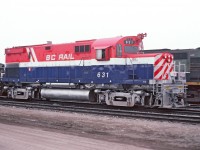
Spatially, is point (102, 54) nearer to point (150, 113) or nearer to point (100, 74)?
point (100, 74)

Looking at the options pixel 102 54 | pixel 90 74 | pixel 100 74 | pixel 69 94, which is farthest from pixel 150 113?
pixel 69 94

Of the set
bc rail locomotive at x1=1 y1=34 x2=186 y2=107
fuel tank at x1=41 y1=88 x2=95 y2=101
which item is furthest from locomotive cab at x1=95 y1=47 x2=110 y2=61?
fuel tank at x1=41 y1=88 x2=95 y2=101

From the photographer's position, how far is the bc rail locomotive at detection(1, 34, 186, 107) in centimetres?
1664

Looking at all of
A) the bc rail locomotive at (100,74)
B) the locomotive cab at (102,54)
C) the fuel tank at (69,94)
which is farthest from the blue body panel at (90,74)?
the fuel tank at (69,94)

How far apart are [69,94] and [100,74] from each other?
104 inches

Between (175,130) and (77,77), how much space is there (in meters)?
9.65

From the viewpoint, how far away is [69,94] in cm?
1973

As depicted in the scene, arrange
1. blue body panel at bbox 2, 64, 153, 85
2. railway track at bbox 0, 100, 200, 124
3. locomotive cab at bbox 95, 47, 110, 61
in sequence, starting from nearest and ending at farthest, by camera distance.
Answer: railway track at bbox 0, 100, 200, 124
blue body panel at bbox 2, 64, 153, 85
locomotive cab at bbox 95, 47, 110, 61

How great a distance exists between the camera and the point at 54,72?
20.9m

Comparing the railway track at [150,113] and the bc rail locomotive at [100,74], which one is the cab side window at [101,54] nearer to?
the bc rail locomotive at [100,74]

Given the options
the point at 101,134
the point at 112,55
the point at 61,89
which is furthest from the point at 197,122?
the point at 61,89

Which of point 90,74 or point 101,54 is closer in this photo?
point 101,54

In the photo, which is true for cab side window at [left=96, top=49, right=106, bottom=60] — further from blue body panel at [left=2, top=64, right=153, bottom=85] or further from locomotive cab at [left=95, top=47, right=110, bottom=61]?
blue body panel at [left=2, top=64, right=153, bottom=85]

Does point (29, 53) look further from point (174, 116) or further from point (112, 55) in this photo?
point (174, 116)
